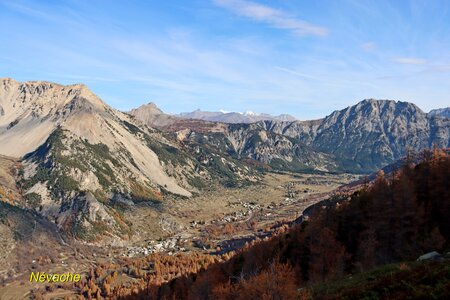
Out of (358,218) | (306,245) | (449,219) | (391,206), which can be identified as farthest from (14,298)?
(449,219)

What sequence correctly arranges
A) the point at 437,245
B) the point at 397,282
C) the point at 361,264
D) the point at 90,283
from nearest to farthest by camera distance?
the point at 397,282 → the point at 437,245 → the point at 361,264 → the point at 90,283

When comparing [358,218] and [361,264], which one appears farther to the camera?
[358,218]

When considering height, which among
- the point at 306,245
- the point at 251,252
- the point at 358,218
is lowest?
the point at 251,252

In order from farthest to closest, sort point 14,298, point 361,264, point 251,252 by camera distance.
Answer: point 14,298 < point 251,252 < point 361,264

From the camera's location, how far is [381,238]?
88.6m

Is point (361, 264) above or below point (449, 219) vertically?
below

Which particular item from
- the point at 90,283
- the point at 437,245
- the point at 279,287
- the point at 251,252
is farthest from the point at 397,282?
the point at 90,283

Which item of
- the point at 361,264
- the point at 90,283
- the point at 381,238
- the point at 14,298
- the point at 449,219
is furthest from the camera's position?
the point at 90,283

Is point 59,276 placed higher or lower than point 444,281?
lower

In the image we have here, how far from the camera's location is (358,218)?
102625mm

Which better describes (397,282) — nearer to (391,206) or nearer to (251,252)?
(391,206)

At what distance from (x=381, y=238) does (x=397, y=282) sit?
51667mm

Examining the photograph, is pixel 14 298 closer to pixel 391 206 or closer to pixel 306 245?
pixel 306 245

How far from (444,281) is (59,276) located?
204 metres
